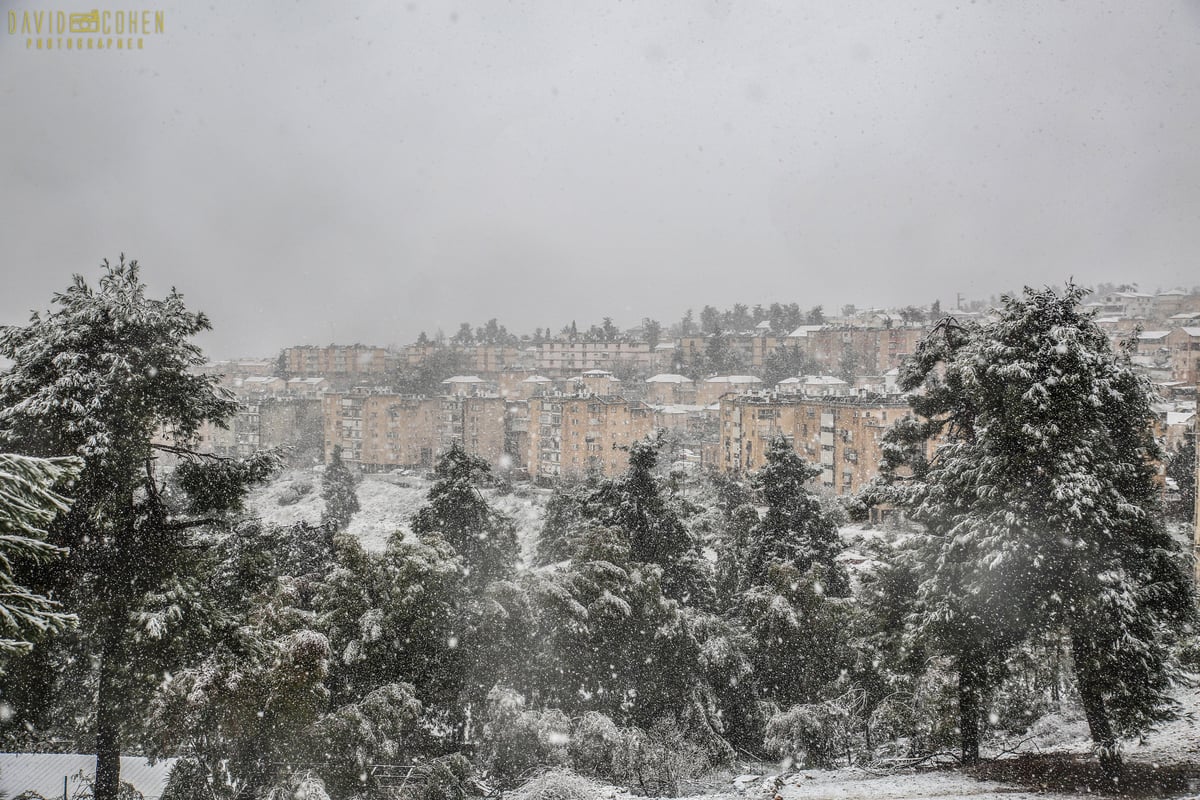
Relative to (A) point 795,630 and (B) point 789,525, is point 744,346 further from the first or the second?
A: (A) point 795,630

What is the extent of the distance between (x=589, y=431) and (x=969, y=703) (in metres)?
46.2

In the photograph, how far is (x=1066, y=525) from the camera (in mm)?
9641

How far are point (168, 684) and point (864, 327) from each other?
86.2 m

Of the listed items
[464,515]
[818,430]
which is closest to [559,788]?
[464,515]

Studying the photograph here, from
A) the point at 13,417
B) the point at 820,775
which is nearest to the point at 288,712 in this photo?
the point at 13,417

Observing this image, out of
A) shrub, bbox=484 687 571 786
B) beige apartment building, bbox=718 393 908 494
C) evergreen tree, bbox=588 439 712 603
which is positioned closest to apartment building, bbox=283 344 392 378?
beige apartment building, bbox=718 393 908 494

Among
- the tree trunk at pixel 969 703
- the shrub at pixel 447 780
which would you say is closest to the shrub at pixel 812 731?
the tree trunk at pixel 969 703

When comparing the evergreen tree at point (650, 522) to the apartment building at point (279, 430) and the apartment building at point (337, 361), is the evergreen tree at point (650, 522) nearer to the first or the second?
the apartment building at point (279, 430)

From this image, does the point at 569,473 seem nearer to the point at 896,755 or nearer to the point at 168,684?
the point at 896,755

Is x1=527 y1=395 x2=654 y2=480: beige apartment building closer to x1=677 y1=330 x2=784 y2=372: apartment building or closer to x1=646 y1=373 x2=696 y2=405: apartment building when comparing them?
x1=646 y1=373 x2=696 y2=405: apartment building

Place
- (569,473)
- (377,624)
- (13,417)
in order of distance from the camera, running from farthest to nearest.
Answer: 1. (569,473)
2. (377,624)
3. (13,417)

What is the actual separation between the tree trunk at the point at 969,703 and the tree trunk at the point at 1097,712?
1.43 meters

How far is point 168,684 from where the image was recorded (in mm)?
8828

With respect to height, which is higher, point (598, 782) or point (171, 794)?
point (171, 794)
